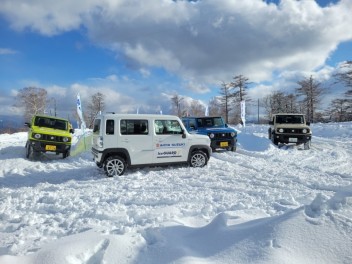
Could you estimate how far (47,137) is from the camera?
39.9 ft

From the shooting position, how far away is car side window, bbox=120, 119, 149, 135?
9086 mm

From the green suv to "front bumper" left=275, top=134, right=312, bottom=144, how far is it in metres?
10.7

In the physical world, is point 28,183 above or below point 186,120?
below

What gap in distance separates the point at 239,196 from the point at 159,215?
2.12 metres

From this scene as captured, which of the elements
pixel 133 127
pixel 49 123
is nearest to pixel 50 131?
pixel 49 123

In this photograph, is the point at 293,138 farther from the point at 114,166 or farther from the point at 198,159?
the point at 114,166

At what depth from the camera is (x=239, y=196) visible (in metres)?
6.29

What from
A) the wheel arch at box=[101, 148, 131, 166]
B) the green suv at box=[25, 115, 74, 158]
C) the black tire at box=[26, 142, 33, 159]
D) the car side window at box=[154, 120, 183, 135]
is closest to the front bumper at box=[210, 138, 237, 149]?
the car side window at box=[154, 120, 183, 135]

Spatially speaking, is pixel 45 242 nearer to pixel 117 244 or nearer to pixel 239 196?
pixel 117 244

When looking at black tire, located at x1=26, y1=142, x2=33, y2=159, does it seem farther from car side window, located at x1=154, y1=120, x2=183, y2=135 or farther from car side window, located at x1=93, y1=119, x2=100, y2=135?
car side window, located at x1=154, y1=120, x2=183, y2=135

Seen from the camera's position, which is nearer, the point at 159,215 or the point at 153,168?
the point at 159,215

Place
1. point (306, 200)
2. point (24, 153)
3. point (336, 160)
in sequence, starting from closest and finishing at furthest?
point (306, 200), point (336, 160), point (24, 153)

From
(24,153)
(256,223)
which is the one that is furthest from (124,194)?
(24,153)

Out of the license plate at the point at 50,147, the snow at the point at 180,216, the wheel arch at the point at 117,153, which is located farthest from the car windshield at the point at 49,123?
the wheel arch at the point at 117,153
